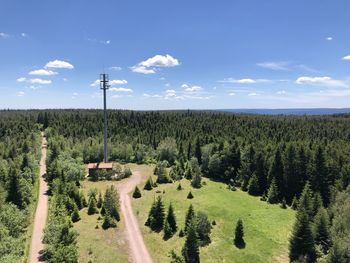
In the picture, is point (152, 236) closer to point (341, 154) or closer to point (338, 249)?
point (338, 249)

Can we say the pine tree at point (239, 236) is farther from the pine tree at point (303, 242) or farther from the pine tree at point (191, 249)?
the pine tree at point (191, 249)

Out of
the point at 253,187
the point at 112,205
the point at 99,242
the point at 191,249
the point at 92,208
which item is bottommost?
the point at 99,242

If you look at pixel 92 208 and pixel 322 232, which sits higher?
pixel 322 232

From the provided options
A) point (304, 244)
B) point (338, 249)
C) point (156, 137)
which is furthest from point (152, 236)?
point (156, 137)

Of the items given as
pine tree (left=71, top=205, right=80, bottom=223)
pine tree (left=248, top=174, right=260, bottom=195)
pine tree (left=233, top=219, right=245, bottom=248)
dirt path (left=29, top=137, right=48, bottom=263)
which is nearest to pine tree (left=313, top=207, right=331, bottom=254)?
pine tree (left=233, top=219, right=245, bottom=248)

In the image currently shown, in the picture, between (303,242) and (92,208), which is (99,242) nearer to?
(92,208)

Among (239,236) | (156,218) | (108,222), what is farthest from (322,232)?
(108,222)

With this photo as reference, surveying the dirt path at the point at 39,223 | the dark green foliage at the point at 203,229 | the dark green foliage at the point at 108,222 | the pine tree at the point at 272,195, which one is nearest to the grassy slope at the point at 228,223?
the dark green foliage at the point at 203,229

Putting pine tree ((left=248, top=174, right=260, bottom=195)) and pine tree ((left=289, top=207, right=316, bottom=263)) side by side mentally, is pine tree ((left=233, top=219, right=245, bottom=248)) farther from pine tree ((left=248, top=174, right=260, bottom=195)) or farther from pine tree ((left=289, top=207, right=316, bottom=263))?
pine tree ((left=248, top=174, right=260, bottom=195))
